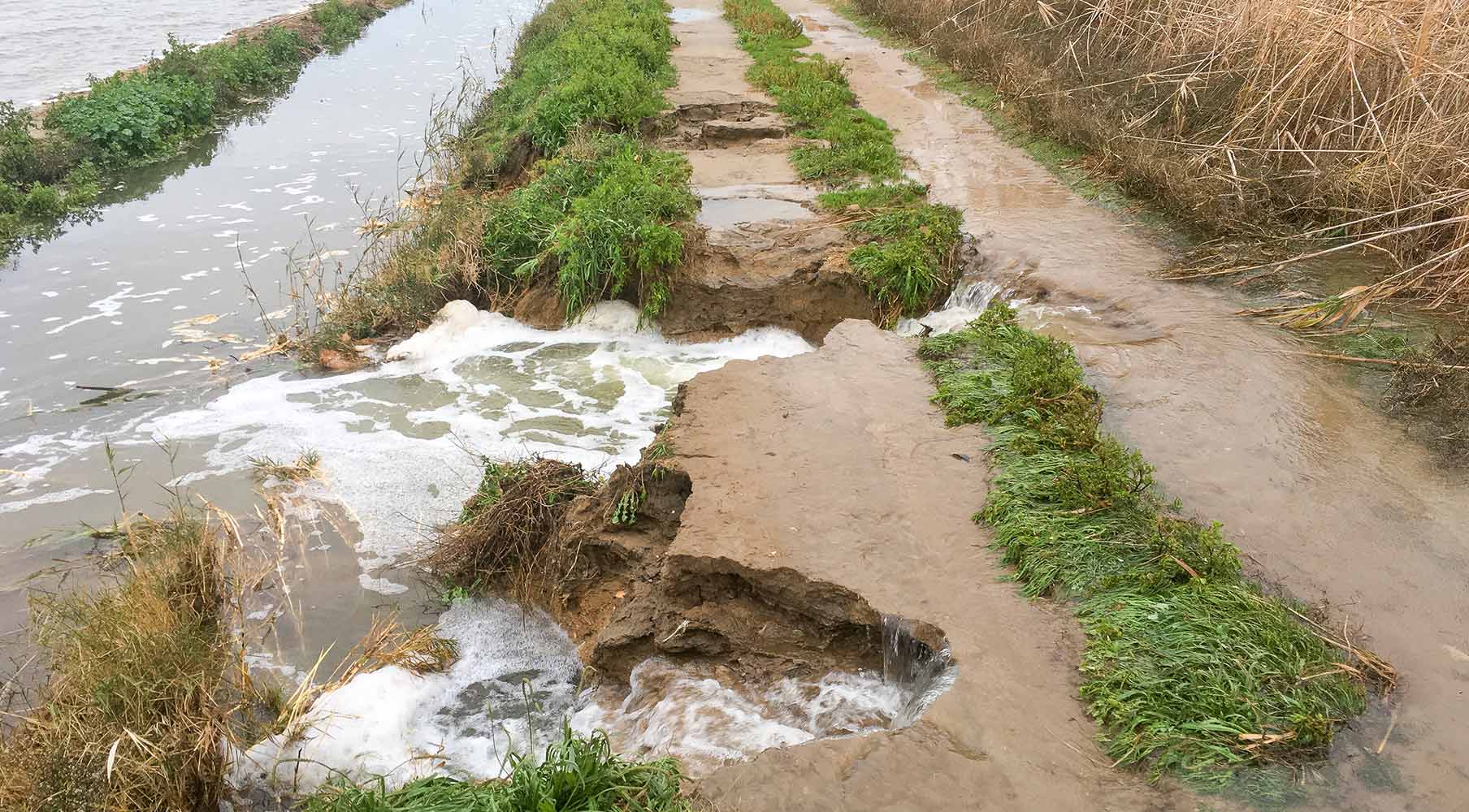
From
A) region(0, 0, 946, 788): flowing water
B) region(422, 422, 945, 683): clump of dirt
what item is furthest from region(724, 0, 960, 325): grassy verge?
region(422, 422, 945, 683): clump of dirt

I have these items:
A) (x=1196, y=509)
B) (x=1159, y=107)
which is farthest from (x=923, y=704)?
(x=1159, y=107)

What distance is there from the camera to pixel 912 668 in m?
3.99

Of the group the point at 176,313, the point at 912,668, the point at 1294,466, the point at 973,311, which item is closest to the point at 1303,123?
the point at 973,311

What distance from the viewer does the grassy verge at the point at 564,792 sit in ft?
10.2

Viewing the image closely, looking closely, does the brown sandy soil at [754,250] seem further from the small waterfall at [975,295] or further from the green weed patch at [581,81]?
the green weed patch at [581,81]

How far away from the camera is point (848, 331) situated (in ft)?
22.0

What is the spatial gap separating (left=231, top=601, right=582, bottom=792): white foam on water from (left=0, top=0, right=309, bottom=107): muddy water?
50.4 ft

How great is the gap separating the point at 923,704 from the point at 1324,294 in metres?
4.65

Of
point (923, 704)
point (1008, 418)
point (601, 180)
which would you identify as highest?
point (601, 180)

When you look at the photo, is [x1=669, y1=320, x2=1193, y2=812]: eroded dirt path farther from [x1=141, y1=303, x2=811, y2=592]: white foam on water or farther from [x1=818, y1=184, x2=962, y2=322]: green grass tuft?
[x1=141, y1=303, x2=811, y2=592]: white foam on water

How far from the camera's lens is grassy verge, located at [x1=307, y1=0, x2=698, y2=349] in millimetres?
8289

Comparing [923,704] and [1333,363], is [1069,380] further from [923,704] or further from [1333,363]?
[923,704]

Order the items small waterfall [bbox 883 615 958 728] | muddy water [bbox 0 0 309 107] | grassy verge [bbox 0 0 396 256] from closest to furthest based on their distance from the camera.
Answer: small waterfall [bbox 883 615 958 728]
grassy verge [bbox 0 0 396 256]
muddy water [bbox 0 0 309 107]

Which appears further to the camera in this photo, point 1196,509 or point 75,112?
point 75,112
